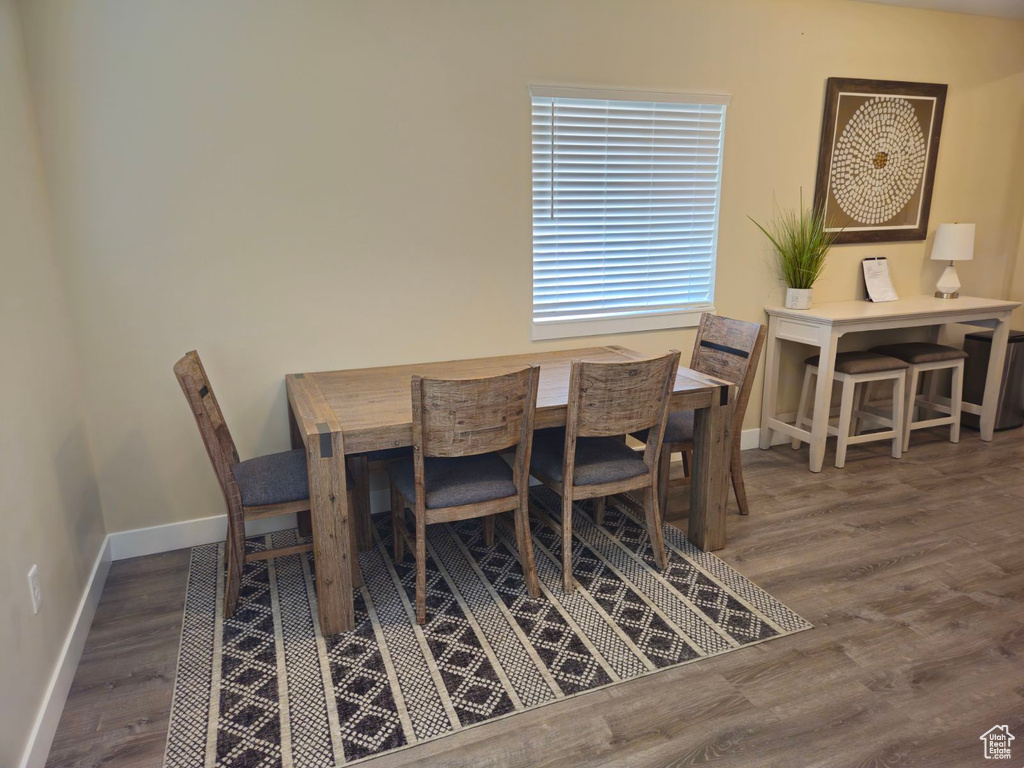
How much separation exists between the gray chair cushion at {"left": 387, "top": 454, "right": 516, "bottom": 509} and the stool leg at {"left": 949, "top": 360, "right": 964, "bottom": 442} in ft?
10.5

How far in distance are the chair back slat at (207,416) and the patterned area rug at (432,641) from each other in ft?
1.78

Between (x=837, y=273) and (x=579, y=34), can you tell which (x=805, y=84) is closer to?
(x=837, y=273)

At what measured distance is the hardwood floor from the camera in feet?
6.15

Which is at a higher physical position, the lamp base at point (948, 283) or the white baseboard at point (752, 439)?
the lamp base at point (948, 283)

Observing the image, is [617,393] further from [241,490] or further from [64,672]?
[64,672]

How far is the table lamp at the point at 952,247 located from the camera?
426 centimetres

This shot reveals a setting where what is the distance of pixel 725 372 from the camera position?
323 cm

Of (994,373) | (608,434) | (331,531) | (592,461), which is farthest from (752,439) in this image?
(331,531)

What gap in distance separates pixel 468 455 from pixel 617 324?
5.16ft

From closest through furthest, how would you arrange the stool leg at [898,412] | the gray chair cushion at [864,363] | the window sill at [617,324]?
the window sill at [617,324] → the gray chair cushion at [864,363] → the stool leg at [898,412]

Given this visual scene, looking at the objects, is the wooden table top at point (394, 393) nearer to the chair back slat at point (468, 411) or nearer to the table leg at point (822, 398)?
the chair back slat at point (468, 411)

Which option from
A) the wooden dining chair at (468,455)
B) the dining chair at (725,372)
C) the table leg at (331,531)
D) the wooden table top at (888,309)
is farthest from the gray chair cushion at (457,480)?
the wooden table top at (888,309)

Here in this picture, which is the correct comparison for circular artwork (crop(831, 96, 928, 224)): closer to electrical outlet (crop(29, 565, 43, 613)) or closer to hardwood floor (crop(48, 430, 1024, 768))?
hardwood floor (crop(48, 430, 1024, 768))

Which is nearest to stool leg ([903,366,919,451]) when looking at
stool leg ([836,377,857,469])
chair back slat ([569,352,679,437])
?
stool leg ([836,377,857,469])
